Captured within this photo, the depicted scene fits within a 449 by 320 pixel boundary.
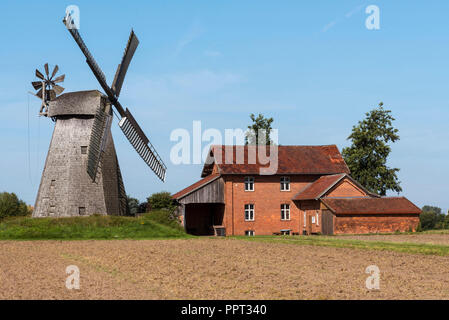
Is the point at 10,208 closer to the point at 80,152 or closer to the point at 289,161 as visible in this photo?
the point at 80,152

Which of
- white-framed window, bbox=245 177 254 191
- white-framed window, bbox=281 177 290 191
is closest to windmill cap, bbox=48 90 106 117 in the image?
white-framed window, bbox=245 177 254 191

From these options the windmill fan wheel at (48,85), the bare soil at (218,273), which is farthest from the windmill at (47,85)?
the bare soil at (218,273)

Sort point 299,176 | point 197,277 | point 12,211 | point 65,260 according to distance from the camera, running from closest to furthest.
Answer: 1. point 197,277
2. point 65,260
3. point 12,211
4. point 299,176

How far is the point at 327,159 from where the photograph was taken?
5428 cm

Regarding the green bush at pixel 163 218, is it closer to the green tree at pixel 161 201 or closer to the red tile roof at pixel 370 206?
the green tree at pixel 161 201

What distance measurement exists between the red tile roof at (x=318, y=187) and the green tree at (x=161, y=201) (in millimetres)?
10974

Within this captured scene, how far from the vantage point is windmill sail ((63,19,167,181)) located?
38.8m

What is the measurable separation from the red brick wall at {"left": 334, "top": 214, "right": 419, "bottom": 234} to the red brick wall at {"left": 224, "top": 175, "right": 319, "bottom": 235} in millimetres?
6536

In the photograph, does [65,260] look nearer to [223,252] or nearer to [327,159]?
[223,252]

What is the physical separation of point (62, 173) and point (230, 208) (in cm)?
1600

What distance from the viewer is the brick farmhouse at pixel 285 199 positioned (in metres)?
46.8

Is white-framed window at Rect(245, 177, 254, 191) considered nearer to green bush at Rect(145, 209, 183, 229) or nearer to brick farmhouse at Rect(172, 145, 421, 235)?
brick farmhouse at Rect(172, 145, 421, 235)

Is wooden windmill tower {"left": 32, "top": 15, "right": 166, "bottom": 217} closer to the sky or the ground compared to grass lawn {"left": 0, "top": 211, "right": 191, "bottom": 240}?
closer to the sky
